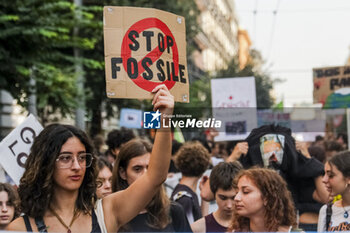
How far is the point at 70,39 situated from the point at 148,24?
7.69m

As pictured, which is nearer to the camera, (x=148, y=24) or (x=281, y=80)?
(x=148, y=24)

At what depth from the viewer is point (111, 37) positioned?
2.44 meters

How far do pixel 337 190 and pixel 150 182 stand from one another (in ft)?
4.88

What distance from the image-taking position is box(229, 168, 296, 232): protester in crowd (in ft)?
9.00

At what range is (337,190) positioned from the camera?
10.8ft

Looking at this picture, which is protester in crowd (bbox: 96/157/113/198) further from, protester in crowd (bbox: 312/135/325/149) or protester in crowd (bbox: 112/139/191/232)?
protester in crowd (bbox: 312/135/325/149)

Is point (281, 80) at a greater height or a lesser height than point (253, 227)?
greater

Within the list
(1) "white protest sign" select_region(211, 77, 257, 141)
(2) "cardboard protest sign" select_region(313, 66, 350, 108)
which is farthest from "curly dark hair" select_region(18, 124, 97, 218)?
(2) "cardboard protest sign" select_region(313, 66, 350, 108)

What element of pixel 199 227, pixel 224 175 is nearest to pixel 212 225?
pixel 199 227

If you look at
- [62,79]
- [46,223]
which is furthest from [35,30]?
[46,223]

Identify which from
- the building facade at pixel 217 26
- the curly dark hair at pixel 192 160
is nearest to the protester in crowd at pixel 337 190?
the curly dark hair at pixel 192 160

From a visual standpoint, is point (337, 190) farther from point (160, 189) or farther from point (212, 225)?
point (160, 189)

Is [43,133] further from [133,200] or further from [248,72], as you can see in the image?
[248,72]

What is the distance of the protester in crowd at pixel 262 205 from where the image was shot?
2.74m
